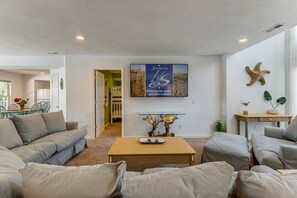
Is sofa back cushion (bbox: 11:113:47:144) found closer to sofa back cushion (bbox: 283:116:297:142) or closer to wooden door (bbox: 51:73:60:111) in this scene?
wooden door (bbox: 51:73:60:111)

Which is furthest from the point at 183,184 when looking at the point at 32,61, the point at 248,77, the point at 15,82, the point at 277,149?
the point at 15,82

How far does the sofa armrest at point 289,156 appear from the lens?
2043 millimetres

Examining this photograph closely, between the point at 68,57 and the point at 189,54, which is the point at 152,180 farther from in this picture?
the point at 68,57

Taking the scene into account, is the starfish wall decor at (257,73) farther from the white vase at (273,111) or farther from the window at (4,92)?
the window at (4,92)

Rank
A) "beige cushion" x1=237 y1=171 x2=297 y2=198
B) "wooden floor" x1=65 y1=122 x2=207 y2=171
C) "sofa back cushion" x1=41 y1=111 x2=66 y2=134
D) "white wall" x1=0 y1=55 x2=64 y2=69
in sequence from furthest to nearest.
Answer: "white wall" x1=0 y1=55 x2=64 y2=69, "sofa back cushion" x1=41 y1=111 x2=66 y2=134, "wooden floor" x1=65 y1=122 x2=207 y2=171, "beige cushion" x1=237 y1=171 x2=297 y2=198

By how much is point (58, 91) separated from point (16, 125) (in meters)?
3.12

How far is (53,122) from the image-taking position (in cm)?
371

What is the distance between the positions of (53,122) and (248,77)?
16.7 feet

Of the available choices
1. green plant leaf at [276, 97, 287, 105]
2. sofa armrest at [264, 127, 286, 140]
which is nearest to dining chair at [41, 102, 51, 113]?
sofa armrest at [264, 127, 286, 140]

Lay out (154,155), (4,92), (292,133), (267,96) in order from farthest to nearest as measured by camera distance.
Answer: (4,92) < (267,96) < (292,133) < (154,155)

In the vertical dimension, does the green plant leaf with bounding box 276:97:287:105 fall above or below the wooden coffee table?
above

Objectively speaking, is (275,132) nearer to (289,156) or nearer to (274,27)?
(289,156)

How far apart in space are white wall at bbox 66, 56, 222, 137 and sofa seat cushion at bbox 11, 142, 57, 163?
2.23 meters

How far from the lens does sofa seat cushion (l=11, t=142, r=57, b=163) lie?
2363mm
